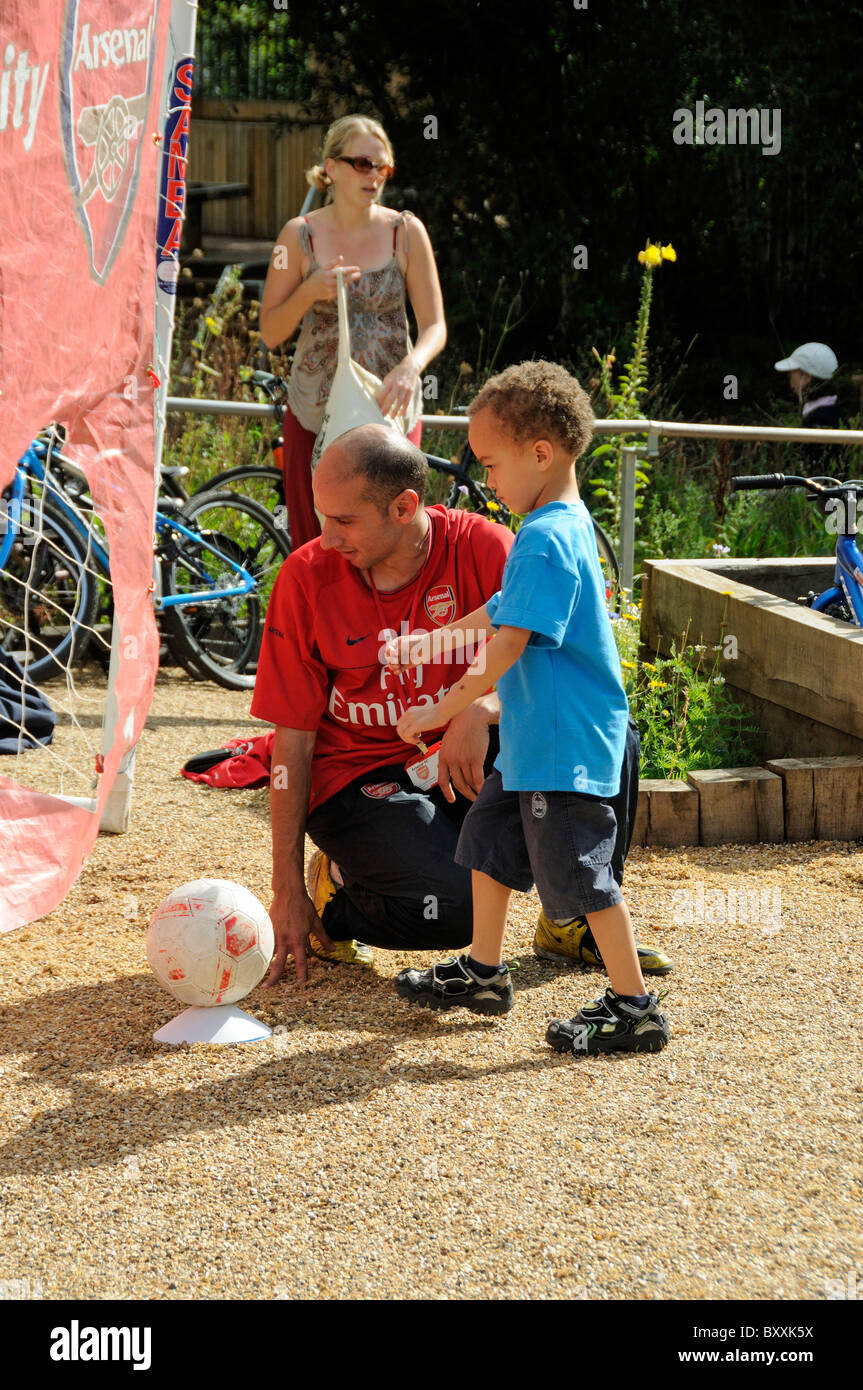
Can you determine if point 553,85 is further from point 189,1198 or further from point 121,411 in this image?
point 189,1198

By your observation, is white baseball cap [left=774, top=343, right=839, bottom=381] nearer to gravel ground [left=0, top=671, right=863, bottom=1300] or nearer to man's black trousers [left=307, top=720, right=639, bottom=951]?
gravel ground [left=0, top=671, right=863, bottom=1300]

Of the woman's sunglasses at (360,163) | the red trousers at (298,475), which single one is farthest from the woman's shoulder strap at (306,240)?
the red trousers at (298,475)

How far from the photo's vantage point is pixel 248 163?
64.3 ft

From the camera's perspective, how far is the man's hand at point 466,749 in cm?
332

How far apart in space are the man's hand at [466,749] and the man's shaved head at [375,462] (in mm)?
514

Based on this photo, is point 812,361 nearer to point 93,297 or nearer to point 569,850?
point 93,297

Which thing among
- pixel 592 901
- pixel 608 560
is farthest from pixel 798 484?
pixel 592 901

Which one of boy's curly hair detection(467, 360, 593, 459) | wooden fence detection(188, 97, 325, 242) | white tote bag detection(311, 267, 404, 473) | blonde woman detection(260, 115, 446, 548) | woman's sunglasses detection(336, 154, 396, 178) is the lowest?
boy's curly hair detection(467, 360, 593, 459)

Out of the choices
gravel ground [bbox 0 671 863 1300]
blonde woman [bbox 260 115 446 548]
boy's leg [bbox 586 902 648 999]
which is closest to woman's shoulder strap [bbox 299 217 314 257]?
blonde woman [bbox 260 115 446 548]

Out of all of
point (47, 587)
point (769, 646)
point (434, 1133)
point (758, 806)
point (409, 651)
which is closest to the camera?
point (434, 1133)

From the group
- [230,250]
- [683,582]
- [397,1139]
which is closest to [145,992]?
[397,1139]

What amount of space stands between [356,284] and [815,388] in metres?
6.69

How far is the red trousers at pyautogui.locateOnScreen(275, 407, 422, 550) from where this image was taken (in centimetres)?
551

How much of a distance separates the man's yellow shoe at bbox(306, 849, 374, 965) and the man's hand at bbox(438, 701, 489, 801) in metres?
0.50
